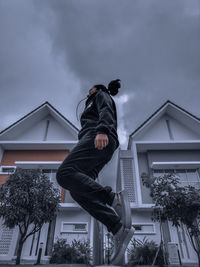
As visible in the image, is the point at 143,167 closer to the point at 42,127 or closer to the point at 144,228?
the point at 144,228

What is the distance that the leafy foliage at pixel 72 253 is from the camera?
5.40 metres

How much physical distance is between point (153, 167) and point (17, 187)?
514 cm

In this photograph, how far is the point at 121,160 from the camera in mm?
7949

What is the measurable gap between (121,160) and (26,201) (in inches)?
158

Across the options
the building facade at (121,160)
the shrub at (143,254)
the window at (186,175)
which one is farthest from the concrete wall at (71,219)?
the window at (186,175)

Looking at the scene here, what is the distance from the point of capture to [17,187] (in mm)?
5660

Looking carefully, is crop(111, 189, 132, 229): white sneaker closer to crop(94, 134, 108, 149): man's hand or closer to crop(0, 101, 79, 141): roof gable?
crop(94, 134, 108, 149): man's hand

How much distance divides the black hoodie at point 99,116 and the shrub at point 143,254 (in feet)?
16.3

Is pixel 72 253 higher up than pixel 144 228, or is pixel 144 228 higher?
pixel 144 228

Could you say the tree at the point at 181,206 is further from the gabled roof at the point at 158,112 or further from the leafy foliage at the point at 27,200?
the gabled roof at the point at 158,112

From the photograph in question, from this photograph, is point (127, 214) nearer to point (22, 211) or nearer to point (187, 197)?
Answer: point (187, 197)

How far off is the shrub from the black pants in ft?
15.8

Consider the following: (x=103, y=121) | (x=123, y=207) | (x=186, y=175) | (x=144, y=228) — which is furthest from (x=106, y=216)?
(x=186, y=175)

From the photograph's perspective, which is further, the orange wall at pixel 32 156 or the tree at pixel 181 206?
the orange wall at pixel 32 156
